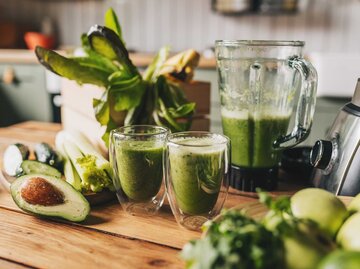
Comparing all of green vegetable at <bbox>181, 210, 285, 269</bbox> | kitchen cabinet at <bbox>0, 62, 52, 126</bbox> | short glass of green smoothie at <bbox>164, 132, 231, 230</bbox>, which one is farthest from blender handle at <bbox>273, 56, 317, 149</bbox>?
kitchen cabinet at <bbox>0, 62, 52, 126</bbox>

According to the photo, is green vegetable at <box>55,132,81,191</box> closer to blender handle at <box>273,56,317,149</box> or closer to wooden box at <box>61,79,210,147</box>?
wooden box at <box>61,79,210,147</box>

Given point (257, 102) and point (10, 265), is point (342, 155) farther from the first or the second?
point (10, 265)

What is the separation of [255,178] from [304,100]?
191 mm

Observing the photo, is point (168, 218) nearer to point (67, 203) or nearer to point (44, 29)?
point (67, 203)

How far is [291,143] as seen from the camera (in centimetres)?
79

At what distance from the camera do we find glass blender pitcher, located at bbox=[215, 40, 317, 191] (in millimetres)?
812

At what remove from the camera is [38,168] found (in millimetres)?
860

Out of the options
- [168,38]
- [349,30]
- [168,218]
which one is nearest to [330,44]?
[349,30]

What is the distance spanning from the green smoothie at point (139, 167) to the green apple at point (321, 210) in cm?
28

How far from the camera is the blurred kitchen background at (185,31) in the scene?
251 cm

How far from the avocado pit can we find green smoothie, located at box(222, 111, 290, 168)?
37cm

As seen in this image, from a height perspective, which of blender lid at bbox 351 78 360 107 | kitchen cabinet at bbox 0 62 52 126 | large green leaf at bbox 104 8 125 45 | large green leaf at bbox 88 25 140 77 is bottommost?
kitchen cabinet at bbox 0 62 52 126

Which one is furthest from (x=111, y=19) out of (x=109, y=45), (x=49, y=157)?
(x=49, y=157)

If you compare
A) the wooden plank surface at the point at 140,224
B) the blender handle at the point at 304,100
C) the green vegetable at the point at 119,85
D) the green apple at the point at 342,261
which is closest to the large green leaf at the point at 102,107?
the green vegetable at the point at 119,85
